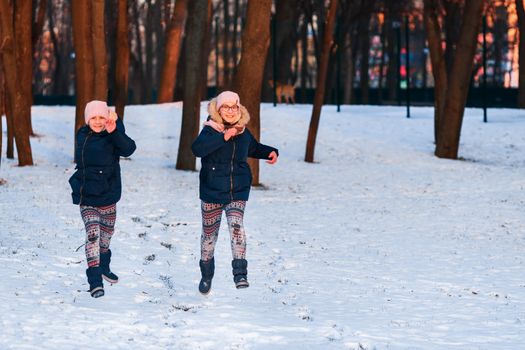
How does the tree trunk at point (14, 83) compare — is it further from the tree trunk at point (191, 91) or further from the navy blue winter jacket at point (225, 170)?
the navy blue winter jacket at point (225, 170)

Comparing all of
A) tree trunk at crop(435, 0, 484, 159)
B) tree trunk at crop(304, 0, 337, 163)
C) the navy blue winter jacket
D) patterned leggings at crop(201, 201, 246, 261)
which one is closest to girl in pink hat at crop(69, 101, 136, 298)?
the navy blue winter jacket

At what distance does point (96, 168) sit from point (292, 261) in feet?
11.9

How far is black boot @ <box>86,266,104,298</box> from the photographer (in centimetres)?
911

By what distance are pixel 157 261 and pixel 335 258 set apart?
6.80ft

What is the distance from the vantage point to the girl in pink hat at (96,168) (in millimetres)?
8859

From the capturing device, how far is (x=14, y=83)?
21266 mm

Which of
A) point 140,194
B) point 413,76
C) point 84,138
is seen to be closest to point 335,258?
point 84,138

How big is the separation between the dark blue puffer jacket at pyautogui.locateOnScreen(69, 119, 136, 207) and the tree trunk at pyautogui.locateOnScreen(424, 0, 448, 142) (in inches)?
778

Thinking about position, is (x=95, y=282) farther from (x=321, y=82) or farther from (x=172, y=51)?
(x=172, y=51)

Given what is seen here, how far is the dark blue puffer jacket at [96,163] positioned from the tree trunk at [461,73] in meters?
18.3

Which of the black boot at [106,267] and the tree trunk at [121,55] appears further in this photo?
the tree trunk at [121,55]

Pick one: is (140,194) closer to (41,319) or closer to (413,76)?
A: (41,319)

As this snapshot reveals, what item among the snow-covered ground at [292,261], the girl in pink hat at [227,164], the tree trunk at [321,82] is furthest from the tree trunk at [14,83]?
the girl in pink hat at [227,164]

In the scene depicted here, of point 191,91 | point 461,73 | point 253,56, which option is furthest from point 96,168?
point 461,73
